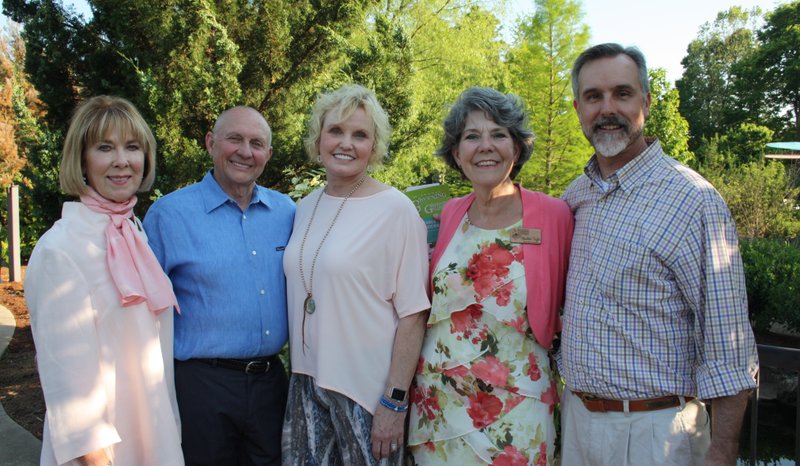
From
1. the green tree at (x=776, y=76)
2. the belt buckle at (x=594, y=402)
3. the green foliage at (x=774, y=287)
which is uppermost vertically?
the green tree at (x=776, y=76)

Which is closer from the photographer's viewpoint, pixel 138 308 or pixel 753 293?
pixel 138 308

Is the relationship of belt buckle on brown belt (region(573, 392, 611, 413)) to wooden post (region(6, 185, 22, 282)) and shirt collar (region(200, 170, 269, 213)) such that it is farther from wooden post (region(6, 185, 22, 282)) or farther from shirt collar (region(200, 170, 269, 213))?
wooden post (region(6, 185, 22, 282))

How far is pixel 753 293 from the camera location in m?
7.61

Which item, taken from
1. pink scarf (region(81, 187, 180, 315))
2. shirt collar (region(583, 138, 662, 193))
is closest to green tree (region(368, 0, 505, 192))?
shirt collar (region(583, 138, 662, 193))

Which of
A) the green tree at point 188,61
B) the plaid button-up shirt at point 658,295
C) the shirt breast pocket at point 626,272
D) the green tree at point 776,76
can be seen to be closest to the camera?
the plaid button-up shirt at point 658,295

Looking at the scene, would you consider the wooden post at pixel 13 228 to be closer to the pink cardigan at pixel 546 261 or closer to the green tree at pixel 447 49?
the green tree at pixel 447 49

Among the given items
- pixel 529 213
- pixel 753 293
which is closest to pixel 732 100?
pixel 753 293

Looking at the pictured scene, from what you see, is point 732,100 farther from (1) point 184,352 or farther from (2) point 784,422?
(1) point 184,352

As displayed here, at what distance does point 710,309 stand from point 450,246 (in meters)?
1.02

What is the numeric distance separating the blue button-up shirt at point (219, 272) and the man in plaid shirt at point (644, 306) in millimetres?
1302

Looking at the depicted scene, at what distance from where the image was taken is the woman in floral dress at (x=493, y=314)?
7.25ft

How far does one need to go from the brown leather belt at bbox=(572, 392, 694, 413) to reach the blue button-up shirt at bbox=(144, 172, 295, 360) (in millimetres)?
1352

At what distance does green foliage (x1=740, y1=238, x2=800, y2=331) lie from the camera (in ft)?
23.5

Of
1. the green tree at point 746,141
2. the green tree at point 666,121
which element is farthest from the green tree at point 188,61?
the green tree at point 746,141
